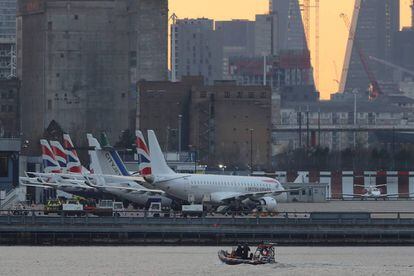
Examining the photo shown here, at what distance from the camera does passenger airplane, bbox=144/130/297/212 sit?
16050cm

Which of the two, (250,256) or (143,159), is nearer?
(250,256)

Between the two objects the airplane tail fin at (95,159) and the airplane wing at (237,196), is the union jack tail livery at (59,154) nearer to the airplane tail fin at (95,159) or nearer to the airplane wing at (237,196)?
the airplane tail fin at (95,159)

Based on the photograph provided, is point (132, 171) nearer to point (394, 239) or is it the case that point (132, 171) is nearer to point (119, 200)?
point (119, 200)

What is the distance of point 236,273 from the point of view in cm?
11294

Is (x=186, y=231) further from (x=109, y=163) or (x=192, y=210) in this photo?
(x=109, y=163)

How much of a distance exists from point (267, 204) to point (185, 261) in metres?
40.0

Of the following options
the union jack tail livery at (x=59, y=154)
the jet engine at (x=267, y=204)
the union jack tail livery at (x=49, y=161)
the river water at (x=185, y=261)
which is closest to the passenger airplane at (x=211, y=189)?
the jet engine at (x=267, y=204)

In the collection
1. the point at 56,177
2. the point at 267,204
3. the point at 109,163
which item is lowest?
the point at 267,204

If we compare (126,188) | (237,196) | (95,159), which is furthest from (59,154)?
(237,196)

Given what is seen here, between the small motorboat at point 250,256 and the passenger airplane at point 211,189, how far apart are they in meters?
38.5

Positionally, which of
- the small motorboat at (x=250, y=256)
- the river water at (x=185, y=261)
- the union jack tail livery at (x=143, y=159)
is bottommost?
the river water at (x=185, y=261)

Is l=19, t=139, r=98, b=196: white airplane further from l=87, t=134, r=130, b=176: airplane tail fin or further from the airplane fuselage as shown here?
the airplane fuselage

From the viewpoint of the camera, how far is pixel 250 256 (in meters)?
118

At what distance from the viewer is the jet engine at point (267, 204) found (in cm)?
16088
